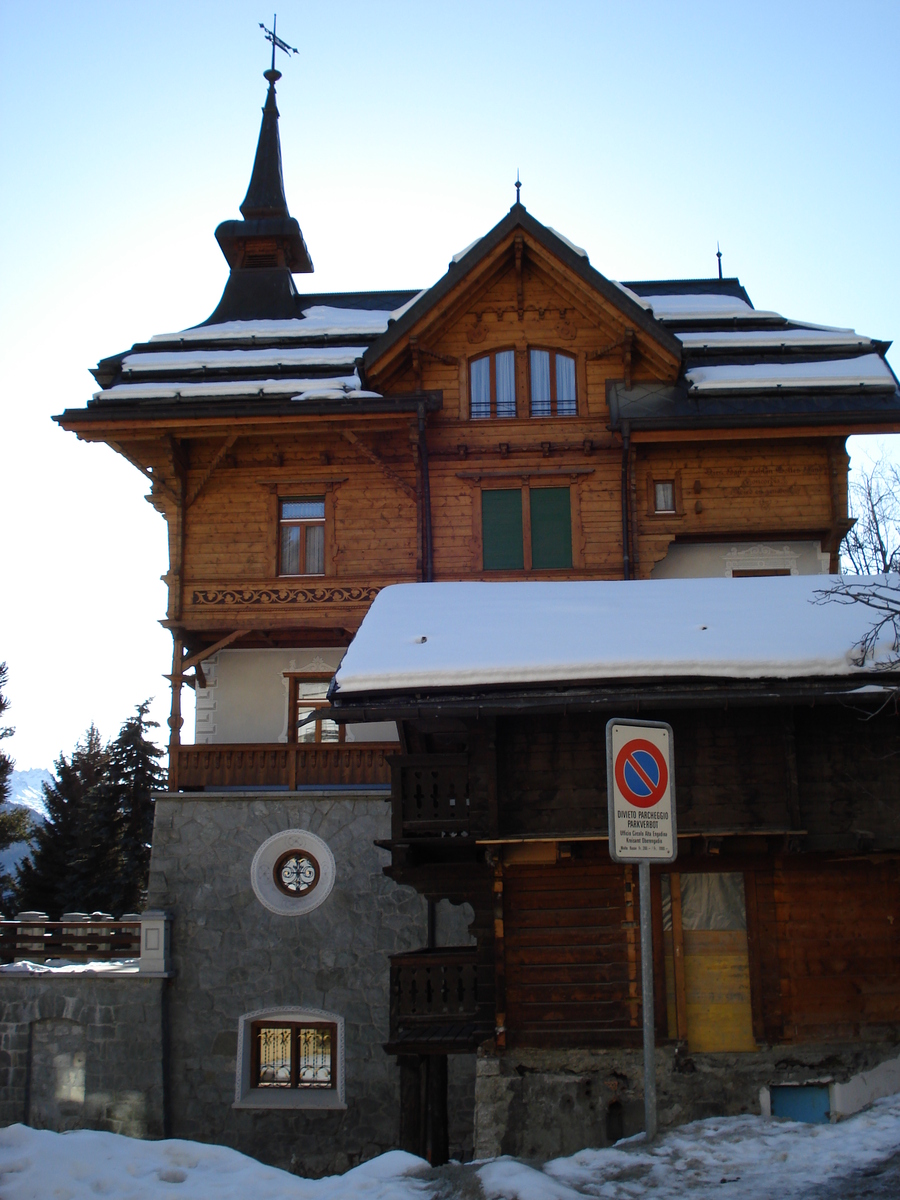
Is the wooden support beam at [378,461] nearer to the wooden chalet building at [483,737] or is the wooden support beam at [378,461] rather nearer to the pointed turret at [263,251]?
the wooden chalet building at [483,737]

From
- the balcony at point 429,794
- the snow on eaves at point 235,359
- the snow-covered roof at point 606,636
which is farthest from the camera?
the snow on eaves at point 235,359

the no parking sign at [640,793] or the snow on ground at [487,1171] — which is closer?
the snow on ground at [487,1171]

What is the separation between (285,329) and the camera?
21.8 metres

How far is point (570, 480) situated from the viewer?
1969cm

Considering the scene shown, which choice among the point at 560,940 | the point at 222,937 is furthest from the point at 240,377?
the point at 560,940

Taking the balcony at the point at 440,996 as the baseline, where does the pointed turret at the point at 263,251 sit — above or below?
above

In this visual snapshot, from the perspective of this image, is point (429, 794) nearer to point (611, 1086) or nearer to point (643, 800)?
point (611, 1086)

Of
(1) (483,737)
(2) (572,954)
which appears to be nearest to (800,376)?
(1) (483,737)

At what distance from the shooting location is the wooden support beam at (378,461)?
19.1m

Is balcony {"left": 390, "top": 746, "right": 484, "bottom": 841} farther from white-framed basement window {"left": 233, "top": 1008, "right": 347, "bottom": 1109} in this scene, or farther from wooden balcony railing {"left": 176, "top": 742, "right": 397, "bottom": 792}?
white-framed basement window {"left": 233, "top": 1008, "right": 347, "bottom": 1109}

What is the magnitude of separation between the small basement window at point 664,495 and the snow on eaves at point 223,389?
5830 millimetres

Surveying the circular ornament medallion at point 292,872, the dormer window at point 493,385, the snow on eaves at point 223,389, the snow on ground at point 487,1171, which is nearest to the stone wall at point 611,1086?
the snow on ground at point 487,1171

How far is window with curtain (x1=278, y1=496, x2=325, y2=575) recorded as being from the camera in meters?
19.6

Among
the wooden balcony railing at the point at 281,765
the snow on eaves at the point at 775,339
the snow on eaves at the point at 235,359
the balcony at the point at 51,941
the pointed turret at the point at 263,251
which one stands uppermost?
the pointed turret at the point at 263,251
